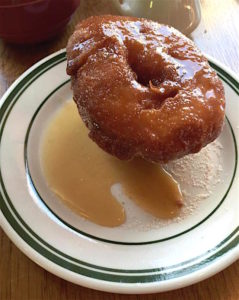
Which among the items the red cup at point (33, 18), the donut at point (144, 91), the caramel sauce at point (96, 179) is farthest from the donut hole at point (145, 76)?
the red cup at point (33, 18)

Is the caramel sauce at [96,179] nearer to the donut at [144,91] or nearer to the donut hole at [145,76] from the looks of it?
the donut at [144,91]

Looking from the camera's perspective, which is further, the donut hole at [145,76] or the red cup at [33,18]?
the red cup at [33,18]

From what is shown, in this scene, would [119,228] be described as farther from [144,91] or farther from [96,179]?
[144,91]

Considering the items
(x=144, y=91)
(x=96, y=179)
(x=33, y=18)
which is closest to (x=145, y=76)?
(x=144, y=91)

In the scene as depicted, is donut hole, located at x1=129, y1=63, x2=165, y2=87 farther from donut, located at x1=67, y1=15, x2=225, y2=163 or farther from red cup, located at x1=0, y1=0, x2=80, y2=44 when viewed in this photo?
red cup, located at x1=0, y1=0, x2=80, y2=44

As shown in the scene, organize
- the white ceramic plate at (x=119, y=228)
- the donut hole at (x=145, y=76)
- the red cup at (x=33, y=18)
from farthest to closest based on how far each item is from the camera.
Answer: the red cup at (x=33, y=18) → the donut hole at (x=145, y=76) → the white ceramic plate at (x=119, y=228)

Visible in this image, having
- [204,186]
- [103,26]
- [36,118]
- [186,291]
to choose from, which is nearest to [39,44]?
[36,118]

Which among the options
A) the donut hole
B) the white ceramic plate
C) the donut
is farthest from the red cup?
the donut hole
